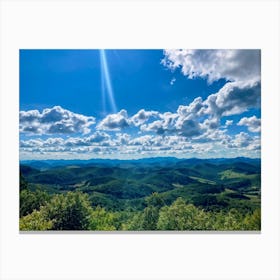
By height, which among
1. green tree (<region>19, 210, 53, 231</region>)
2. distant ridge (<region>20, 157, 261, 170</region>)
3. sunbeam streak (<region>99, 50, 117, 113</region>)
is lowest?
green tree (<region>19, 210, 53, 231</region>)

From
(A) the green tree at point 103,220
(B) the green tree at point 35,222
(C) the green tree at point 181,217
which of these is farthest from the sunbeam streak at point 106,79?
(B) the green tree at point 35,222

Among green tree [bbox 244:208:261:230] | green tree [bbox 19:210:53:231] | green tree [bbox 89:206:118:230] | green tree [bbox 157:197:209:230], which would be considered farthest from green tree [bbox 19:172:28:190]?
green tree [bbox 244:208:261:230]

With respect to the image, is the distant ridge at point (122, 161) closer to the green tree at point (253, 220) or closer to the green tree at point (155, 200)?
the green tree at point (155, 200)

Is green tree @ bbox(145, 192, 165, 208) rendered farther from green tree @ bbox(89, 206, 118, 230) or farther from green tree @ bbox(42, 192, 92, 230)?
green tree @ bbox(42, 192, 92, 230)

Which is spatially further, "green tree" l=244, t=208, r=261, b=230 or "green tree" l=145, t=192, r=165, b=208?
"green tree" l=145, t=192, r=165, b=208

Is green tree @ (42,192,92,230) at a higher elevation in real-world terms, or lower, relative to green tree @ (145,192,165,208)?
lower

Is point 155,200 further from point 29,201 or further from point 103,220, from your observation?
point 29,201
